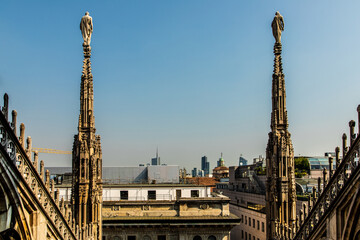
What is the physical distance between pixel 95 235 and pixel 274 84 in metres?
11.2

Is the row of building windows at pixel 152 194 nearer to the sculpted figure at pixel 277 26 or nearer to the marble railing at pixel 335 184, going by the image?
the sculpted figure at pixel 277 26

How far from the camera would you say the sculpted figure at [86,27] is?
62.1ft

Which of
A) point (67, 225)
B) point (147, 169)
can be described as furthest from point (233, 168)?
point (67, 225)

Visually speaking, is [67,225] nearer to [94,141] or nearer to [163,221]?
[94,141]

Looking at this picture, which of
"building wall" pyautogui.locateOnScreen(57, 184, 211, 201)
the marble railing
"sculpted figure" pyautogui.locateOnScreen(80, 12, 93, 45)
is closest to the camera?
the marble railing

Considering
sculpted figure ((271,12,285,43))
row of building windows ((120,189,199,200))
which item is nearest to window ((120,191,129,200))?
row of building windows ((120,189,199,200))

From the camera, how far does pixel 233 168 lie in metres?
76.2

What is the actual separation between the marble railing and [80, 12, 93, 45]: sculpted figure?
13034 millimetres

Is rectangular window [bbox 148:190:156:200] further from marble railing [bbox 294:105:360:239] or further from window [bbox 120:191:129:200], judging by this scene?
marble railing [bbox 294:105:360:239]

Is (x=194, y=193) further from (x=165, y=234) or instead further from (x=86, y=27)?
(x=86, y=27)

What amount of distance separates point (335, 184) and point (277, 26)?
9.93m

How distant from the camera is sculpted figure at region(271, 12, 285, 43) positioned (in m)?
18.4

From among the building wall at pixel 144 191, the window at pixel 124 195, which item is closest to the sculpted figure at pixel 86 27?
the building wall at pixel 144 191

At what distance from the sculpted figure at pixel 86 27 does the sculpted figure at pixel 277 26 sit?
9.22m
